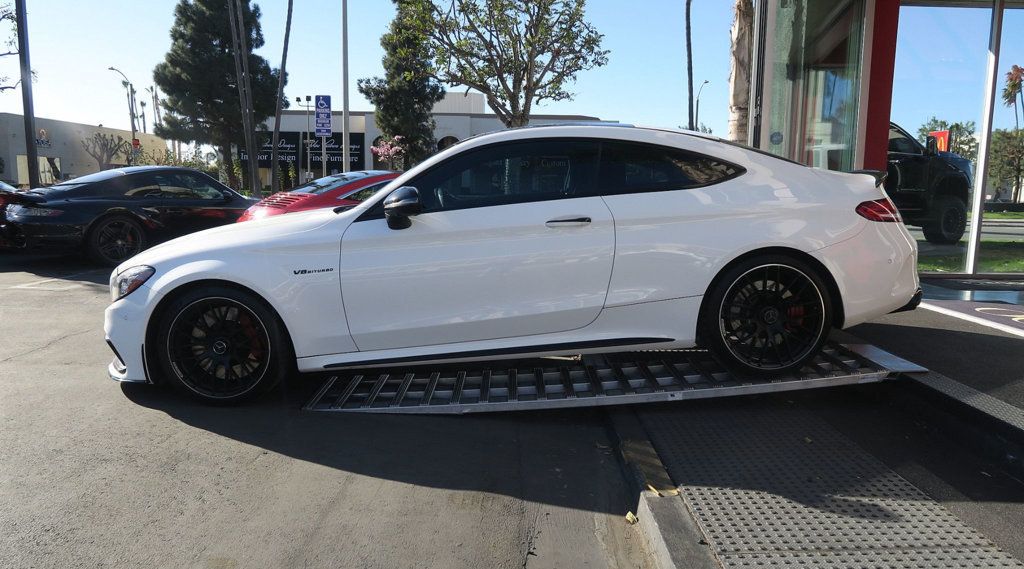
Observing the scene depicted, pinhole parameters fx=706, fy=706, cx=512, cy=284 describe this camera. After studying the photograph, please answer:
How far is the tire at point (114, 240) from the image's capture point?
1024 centimetres

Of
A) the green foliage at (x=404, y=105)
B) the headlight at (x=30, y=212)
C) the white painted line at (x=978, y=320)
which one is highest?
the green foliage at (x=404, y=105)

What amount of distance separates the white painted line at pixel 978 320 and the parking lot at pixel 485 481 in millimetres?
655

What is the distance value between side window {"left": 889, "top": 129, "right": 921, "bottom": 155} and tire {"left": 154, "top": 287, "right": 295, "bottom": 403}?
29.0 feet

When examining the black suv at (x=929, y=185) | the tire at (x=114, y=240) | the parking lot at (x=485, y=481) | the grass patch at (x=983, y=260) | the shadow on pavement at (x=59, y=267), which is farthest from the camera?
the tire at (x=114, y=240)

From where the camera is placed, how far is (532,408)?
166 inches

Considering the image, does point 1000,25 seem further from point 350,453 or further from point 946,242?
point 350,453

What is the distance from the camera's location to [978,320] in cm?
581

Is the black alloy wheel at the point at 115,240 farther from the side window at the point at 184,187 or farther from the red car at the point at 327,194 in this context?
the red car at the point at 327,194

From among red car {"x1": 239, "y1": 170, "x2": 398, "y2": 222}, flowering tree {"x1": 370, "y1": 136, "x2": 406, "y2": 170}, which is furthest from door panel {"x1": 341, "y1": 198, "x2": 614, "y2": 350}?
flowering tree {"x1": 370, "y1": 136, "x2": 406, "y2": 170}

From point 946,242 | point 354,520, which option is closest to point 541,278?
point 354,520

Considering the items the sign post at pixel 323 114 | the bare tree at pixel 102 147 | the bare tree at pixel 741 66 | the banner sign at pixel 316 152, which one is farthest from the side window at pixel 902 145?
the bare tree at pixel 102 147

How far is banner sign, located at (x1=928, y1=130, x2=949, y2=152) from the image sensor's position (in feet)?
30.9

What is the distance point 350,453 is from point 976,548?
9.29ft

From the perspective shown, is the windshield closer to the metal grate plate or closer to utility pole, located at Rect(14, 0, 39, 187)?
the metal grate plate
